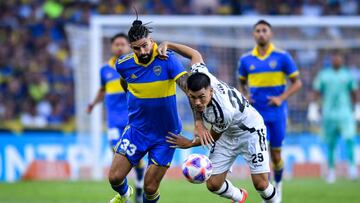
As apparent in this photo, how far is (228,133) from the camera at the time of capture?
10594 millimetres

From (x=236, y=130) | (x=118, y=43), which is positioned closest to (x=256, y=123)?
(x=236, y=130)

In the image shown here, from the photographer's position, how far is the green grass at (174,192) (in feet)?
47.3

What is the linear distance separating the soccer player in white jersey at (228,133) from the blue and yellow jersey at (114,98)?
12.6ft

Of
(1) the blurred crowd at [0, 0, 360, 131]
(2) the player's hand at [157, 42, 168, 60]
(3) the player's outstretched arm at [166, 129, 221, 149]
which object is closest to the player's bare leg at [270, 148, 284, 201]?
(3) the player's outstretched arm at [166, 129, 221, 149]

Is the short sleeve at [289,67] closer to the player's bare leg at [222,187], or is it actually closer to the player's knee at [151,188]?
the player's bare leg at [222,187]

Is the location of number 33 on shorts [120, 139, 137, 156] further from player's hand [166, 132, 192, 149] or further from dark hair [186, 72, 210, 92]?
dark hair [186, 72, 210, 92]

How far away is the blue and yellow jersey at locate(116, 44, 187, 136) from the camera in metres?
10.1

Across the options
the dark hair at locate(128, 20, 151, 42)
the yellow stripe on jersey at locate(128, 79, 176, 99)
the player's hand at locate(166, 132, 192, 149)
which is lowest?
the player's hand at locate(166, 132, 192, 149)

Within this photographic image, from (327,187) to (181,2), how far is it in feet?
40.0

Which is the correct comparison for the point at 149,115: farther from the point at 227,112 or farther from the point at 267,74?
the point at 267,74

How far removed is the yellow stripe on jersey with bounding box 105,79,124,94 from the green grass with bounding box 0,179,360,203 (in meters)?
1.83

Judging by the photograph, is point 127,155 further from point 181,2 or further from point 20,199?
point 181,2

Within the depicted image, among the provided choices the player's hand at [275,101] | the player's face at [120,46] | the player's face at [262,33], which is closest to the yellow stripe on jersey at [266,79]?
the player's hand at [275,101]

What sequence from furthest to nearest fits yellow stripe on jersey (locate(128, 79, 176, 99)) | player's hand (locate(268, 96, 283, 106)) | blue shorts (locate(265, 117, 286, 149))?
blue shorts (locate(265, 117, 286, 149)), player's hand (locate(268, 96, 283, 106)), yellow stripe on jersey (locate(128, 79, 176, 99))
